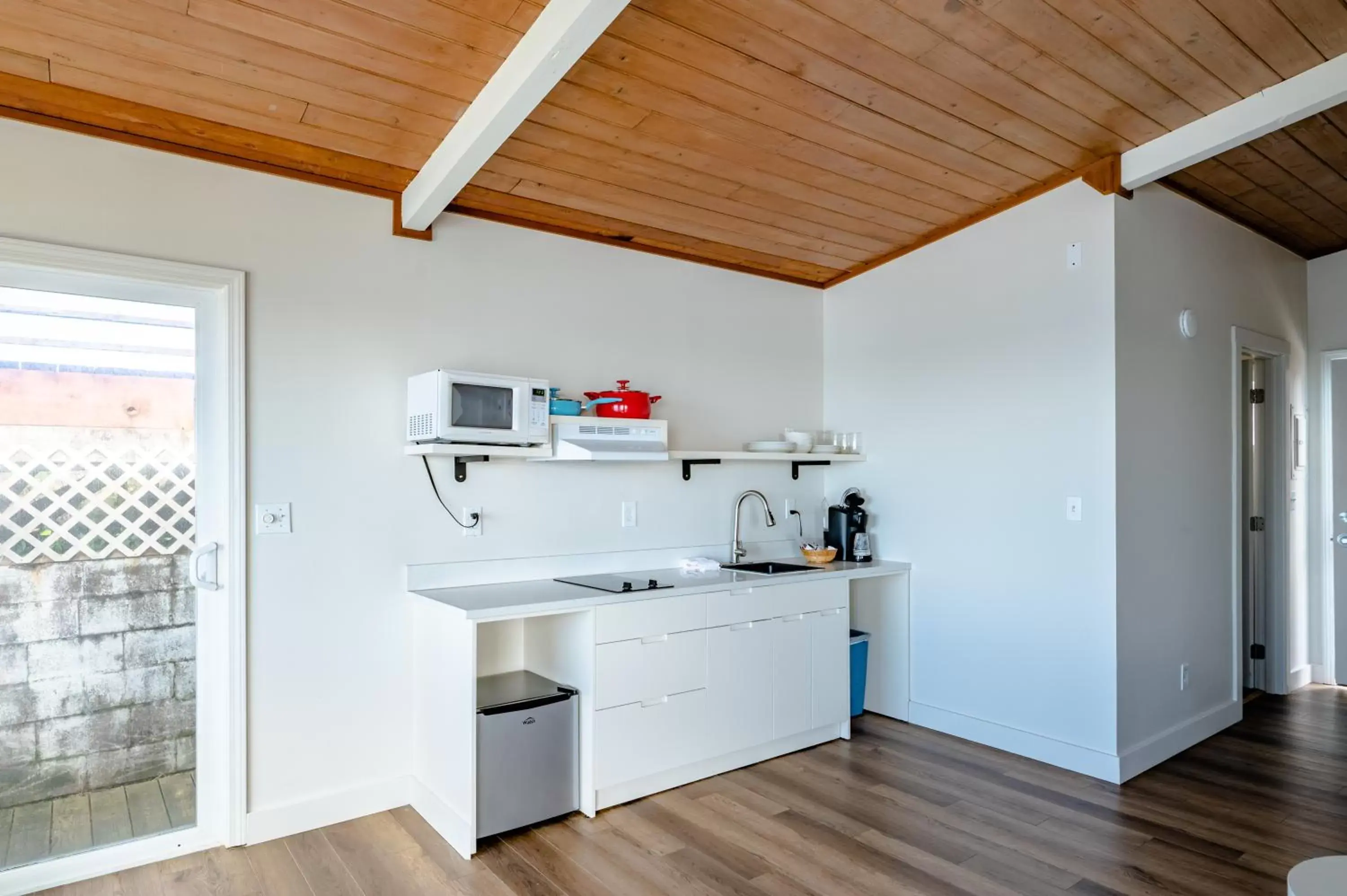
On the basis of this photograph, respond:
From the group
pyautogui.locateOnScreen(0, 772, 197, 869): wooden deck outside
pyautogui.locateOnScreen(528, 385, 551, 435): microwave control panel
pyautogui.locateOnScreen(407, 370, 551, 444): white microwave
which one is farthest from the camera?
pyautogui.locateOnScreen(528, 385, 551, 435): microwave control panel

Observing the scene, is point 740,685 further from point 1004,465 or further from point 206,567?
point 206,567

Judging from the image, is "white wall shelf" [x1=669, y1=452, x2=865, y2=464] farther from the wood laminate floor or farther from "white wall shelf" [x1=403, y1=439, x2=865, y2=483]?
the wood laminate floor

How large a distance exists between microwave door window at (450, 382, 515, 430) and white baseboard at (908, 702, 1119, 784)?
2611 millimetres

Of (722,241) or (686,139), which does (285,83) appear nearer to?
(686,139)

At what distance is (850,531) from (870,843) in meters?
1.81

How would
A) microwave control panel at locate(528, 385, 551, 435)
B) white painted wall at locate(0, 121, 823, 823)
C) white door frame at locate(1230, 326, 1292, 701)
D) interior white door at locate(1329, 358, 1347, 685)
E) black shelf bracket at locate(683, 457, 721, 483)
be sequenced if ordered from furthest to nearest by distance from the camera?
interior white door at locate(1329, 358, 1347, 685) < white door frame at locate(1230, 326, 1292, 701) < black shelf bracket at locate(683, 457, 721, 483) < microwave control panel at locate(528, 385, 551, 435) < white painted wall at locate(0, 121, 823, 823)

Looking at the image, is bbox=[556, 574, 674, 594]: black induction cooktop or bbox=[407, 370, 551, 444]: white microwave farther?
bbox=[556, 574, 674, 594]: black induction cooktop

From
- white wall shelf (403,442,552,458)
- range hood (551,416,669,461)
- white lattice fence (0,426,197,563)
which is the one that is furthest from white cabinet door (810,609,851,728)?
white lattice fence (0,426,197,563)

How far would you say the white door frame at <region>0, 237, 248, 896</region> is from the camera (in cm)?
281

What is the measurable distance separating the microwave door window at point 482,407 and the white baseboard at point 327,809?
1.42 meters

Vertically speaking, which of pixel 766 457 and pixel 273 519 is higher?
pixel 766 457

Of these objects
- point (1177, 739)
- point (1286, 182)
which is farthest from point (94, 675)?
point (1286, 182)

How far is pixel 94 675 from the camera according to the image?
106 inches

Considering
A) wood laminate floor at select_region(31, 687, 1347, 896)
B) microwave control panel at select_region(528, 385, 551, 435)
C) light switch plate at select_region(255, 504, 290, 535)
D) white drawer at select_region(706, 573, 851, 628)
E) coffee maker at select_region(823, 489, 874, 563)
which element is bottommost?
wood laminate floor at select_region(31, 687, 1347, 896)
